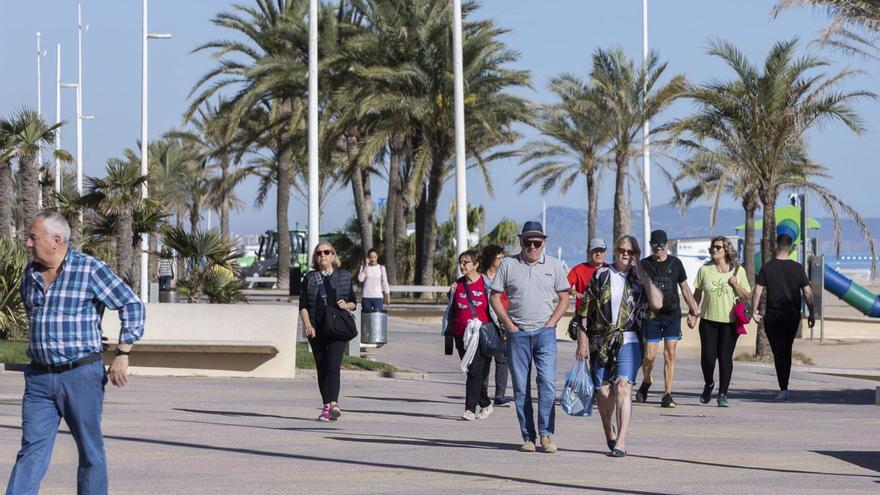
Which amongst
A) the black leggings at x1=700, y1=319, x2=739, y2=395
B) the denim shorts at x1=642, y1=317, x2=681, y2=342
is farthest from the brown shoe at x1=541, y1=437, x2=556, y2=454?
the black leggings at x1=700, y1=319, x2=739, y2=395

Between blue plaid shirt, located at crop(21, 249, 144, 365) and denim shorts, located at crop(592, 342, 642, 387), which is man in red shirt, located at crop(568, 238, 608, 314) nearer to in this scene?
denim shorts, located at crop(592, 342, 642, 387)

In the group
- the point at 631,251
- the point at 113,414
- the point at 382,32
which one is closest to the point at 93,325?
the point at 631,251

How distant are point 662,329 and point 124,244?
684 inches

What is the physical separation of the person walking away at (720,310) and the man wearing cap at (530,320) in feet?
13.9

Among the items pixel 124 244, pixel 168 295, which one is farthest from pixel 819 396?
pixel 124 244

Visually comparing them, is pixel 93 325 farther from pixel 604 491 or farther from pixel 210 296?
pixel 210 296

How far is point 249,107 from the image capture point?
4609cm

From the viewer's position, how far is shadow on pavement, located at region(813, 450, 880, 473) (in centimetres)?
1012

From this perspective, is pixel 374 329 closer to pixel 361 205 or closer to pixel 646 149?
pixel 646 149

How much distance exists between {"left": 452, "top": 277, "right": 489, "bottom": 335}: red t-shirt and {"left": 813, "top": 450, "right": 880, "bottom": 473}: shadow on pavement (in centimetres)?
393

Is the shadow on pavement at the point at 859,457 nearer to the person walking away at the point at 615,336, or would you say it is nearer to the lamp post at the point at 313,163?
the person walking away at the point at 615,336

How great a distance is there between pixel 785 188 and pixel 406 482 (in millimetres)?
21770

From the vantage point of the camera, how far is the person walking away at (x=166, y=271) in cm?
2780

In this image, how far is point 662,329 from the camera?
574 inches
